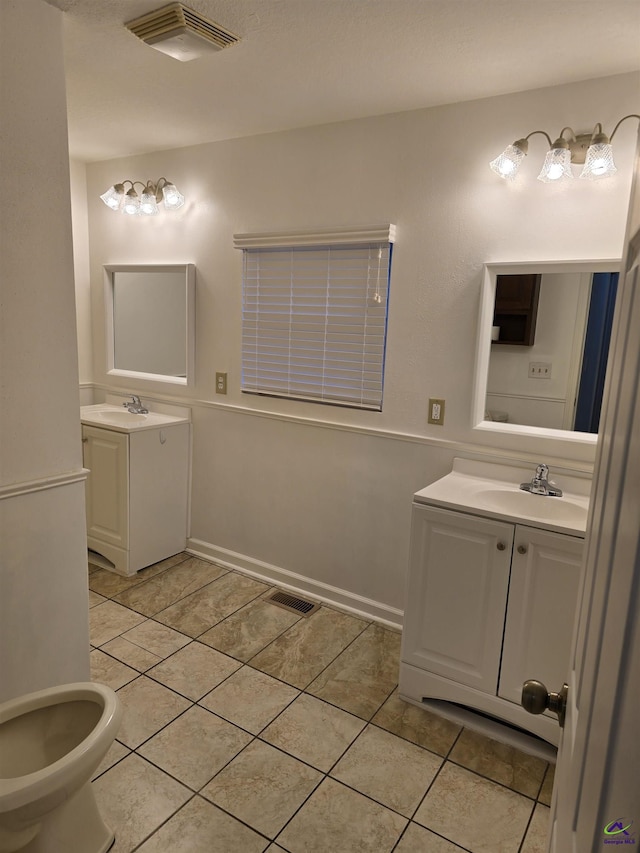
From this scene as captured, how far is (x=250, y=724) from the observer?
2125mm

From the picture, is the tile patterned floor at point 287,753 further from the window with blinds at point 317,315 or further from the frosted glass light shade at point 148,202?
the frosted glass light shade at point 148,202

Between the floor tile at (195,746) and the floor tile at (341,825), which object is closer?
the floor tile at (341,825)

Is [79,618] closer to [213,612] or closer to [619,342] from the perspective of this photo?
[213,612]

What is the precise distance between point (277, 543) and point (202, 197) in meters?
2.02

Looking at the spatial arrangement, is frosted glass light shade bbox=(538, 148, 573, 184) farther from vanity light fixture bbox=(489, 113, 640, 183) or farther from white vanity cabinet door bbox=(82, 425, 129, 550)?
white vanity cabinet door bbox=(82, 425, 129, 550)

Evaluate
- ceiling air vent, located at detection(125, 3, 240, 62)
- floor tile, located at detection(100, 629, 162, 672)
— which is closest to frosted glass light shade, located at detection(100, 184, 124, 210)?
ceiling air vent, located at detection(125, 3, 240, 62)

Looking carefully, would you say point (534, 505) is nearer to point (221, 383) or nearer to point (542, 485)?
point (542, 485)

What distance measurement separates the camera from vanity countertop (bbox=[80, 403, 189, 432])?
10.5 feet

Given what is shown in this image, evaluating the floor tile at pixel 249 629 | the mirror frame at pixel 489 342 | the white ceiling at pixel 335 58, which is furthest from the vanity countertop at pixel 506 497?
the white ceiling at pixel 335 58

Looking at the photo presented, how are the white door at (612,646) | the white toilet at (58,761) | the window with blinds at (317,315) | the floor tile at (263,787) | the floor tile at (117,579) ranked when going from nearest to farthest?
the white door at (612,646) → the white toilet at (58,761) → the floor tile at (263,787) → the window with blinds at (317,315) → the floor tile at (117,579)

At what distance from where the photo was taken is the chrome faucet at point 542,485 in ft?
7.39

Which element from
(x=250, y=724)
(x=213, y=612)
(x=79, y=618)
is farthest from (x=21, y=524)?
(x=213, y=612)

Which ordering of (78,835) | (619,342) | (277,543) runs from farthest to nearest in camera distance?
(277,543) < (78,835) < (619,342)

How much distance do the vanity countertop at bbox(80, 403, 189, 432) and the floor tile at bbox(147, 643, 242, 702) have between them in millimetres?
1261
